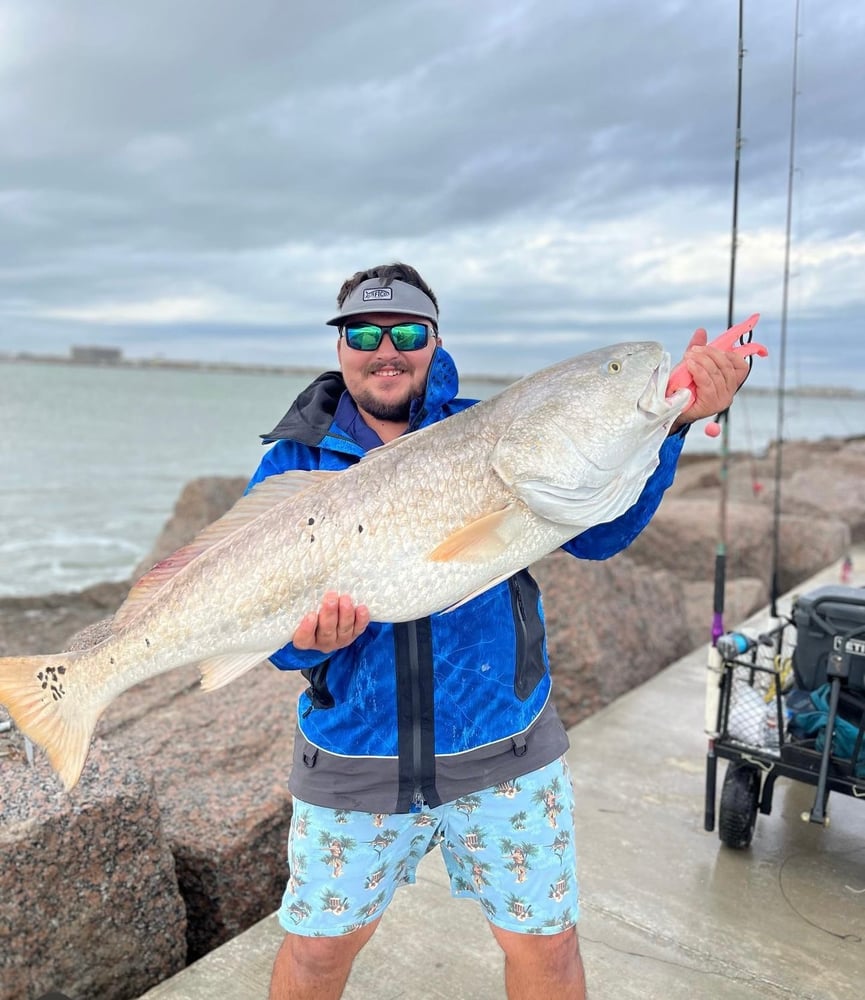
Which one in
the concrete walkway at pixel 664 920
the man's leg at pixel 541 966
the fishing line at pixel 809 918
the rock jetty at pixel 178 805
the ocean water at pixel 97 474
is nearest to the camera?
the man's leg at pixel 541 966

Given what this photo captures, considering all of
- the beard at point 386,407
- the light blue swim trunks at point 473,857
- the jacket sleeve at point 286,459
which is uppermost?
the beard at point 386,407

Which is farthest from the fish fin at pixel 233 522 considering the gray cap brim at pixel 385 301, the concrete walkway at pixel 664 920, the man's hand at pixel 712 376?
the concrete walkway at pixel 664 920

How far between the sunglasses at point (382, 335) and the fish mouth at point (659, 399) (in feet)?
2.72

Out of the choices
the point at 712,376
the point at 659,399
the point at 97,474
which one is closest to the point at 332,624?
the point at 659,399

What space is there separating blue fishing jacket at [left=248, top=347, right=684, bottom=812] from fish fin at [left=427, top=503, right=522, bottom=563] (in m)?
0.26

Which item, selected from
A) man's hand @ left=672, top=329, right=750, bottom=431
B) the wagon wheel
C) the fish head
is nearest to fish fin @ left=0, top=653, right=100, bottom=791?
the fish head

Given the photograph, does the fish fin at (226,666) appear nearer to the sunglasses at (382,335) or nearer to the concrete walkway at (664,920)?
the sunglasses at (382,335)

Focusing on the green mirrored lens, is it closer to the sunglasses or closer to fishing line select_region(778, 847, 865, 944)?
the sunglasses

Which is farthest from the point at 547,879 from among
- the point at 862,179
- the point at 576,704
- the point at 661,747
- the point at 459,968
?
the point at 862,179

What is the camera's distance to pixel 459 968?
3229mm

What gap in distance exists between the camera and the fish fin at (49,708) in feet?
7.88

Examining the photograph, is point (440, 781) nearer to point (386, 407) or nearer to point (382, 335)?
point (386, 407)

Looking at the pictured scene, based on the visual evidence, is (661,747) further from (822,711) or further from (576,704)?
(822,711)

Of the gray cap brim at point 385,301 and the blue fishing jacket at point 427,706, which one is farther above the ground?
the gray cap brim at point 385,301
